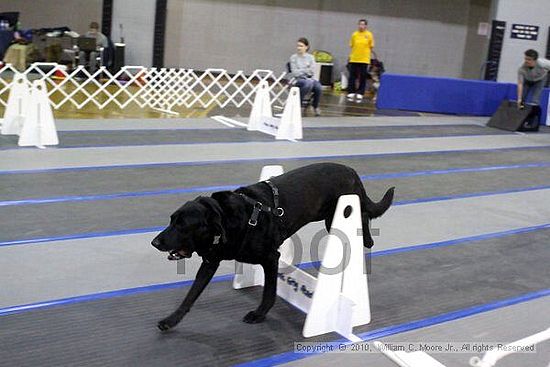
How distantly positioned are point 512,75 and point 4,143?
12.8 meters

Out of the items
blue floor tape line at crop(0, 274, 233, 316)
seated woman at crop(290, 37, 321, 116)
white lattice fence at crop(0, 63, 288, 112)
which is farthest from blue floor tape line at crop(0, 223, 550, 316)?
seated woman at crop(290, 37, 321, 116)

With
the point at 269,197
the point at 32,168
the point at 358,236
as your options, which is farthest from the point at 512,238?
the point at 32,168

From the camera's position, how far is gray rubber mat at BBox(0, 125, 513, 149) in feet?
26.1

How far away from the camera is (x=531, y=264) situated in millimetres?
4641

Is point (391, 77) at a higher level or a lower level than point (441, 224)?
higher

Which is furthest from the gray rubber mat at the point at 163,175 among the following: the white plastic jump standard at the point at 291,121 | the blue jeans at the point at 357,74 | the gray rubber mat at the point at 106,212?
the blue jeans at the point at 357,74

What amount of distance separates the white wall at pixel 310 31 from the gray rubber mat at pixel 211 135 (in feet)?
28.9

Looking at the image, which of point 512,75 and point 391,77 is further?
point 512,75

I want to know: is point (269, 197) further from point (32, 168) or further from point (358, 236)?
point (32, 168)

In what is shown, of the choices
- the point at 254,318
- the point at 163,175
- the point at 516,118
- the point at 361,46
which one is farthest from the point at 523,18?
the point at 254,318

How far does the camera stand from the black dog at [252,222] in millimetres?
2893

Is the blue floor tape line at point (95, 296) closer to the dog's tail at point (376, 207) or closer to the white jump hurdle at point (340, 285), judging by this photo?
the white jump hurdle at point (340, 285)

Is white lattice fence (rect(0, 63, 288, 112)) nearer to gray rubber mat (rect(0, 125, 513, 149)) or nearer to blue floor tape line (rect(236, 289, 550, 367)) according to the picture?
gray rubber mat (rect(0, 125, 513, 149))

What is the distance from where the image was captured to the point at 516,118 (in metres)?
12.2
